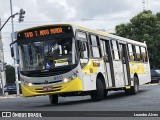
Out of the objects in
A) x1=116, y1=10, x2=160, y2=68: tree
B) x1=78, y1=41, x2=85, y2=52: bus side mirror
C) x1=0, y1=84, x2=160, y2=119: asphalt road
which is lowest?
x1=0, y1=84, x2=160, y2=119: asphalt road

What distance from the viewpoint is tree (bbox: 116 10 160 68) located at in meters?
57.8

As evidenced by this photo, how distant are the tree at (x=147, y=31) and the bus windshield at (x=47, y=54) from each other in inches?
1594

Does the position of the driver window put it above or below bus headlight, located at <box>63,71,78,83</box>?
above

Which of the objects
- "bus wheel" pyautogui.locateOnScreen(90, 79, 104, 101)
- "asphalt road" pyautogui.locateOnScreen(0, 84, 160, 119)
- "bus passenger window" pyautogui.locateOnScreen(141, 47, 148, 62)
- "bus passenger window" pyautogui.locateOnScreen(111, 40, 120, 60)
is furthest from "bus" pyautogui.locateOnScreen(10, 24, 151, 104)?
"bus passenger window" pyautogui.locateOnScreen(141, 47, 148, 62)

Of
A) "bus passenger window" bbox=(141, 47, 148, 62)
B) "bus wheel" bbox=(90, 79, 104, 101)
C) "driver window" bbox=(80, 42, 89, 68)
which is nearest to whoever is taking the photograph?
"driver window" bbox=(80, 42, 89, 68)

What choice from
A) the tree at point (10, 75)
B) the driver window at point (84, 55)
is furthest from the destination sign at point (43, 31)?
the tree at point (10, 75)

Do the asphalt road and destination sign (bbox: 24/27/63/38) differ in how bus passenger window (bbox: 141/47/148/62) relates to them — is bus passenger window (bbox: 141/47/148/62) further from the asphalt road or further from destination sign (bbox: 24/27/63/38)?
destination sign (bbox: 24/27/63/38)

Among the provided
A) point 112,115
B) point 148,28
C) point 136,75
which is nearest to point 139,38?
point 148,28

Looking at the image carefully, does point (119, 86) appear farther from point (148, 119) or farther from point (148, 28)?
point (148, 28)

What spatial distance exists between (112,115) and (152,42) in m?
45.8

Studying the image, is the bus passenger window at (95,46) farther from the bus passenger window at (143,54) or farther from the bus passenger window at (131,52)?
the bus passenger window at (143,54)

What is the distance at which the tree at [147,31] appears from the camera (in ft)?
190

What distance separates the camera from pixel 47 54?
58.4 feet

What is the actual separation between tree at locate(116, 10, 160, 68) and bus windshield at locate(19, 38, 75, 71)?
40495mm
